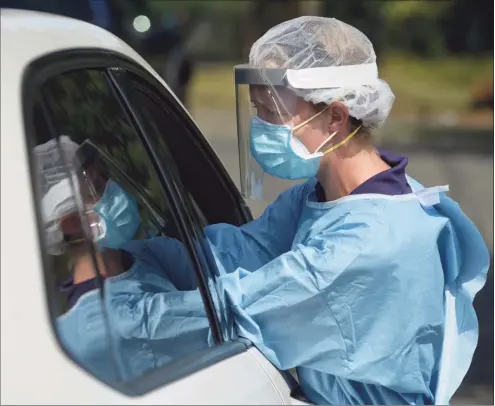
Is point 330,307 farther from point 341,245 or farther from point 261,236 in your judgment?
point 261,236

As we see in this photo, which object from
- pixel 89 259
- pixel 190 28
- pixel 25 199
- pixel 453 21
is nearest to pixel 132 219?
pixel 89 259

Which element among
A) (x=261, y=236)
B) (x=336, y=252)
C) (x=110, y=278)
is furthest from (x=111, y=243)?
(x=261, y=236)

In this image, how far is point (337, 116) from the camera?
230 centimetres

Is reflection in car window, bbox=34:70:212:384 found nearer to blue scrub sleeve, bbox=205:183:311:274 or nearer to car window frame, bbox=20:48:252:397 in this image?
car window frame, bbox=20:48:252:397

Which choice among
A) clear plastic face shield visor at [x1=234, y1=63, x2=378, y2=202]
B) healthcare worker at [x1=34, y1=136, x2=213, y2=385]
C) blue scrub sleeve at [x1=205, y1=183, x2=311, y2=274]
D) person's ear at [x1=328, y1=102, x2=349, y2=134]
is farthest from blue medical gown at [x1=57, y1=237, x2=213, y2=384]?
person's ear at [x1=328, y1=102, x2=349, y2=134]

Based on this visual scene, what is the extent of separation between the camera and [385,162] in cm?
236

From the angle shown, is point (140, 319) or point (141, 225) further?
point (141, 225)

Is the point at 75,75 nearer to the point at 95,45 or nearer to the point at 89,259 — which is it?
the point at 95,45

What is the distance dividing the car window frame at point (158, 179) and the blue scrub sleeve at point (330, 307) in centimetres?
7

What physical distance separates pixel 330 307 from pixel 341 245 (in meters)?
0.14

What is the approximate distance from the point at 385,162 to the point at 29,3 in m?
2.34

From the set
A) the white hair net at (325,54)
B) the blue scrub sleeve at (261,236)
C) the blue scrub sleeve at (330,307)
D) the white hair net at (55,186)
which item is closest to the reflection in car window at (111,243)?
the white hair net at (55,186)

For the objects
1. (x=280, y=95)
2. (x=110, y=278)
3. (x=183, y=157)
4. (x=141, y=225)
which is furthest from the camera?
(x=183, y=157)

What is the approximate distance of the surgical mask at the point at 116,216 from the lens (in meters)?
1.80
